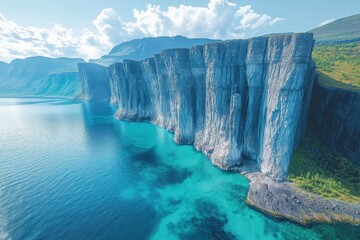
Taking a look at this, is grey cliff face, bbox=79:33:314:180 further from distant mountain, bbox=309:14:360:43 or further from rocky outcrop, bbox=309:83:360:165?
distant mountain, bbox=309:14:360:43

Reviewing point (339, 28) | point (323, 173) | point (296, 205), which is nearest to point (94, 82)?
point (323, 173)

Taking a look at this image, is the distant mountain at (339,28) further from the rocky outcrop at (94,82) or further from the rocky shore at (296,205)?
the rocky outcrop at (94,82)

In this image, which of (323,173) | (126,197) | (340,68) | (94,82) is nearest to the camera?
(323,173)

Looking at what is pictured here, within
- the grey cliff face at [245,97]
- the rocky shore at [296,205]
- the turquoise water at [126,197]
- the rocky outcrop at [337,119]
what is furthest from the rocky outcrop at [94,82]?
the rocky shore at [296,205]

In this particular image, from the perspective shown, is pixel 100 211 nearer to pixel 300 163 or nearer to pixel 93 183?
pixel 93 183

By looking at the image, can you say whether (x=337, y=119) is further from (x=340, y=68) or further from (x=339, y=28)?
(x=339, y=28)
